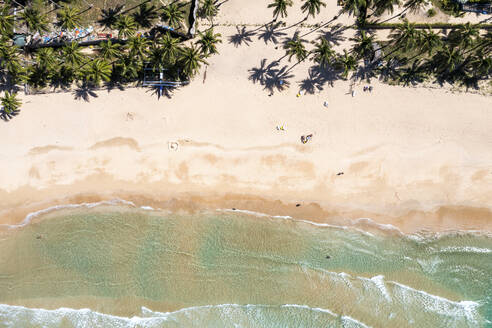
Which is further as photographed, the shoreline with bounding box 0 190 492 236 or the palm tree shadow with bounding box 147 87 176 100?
the palm tree shadow with bounding box 147 87 176 100

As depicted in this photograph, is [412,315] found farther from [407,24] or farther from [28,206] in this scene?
[28,206]

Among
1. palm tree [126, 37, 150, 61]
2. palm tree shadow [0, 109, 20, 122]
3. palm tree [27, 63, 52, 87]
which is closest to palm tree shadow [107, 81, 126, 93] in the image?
palm tree [126, 37, 150, 61]

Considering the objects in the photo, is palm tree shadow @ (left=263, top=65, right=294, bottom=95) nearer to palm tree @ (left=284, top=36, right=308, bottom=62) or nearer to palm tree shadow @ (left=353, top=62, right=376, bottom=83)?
palm tree @ (left=284, top=36, right=308, bottom=62)

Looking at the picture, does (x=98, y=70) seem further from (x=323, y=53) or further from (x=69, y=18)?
(x=323, y=53)

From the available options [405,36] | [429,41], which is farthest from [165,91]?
[429,41]

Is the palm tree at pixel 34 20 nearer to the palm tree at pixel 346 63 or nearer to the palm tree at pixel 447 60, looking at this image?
the palm tree at pixel 346 63

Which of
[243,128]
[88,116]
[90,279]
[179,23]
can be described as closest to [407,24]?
[243,128]

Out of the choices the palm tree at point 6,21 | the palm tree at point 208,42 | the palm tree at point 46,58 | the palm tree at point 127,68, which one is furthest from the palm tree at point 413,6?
the palm tree at point 6,21

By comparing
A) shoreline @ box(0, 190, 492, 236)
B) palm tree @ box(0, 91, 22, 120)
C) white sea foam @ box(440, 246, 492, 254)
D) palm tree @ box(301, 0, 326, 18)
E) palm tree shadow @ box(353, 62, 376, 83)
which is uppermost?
palm tree @ box(301, 0, 326, 18)
